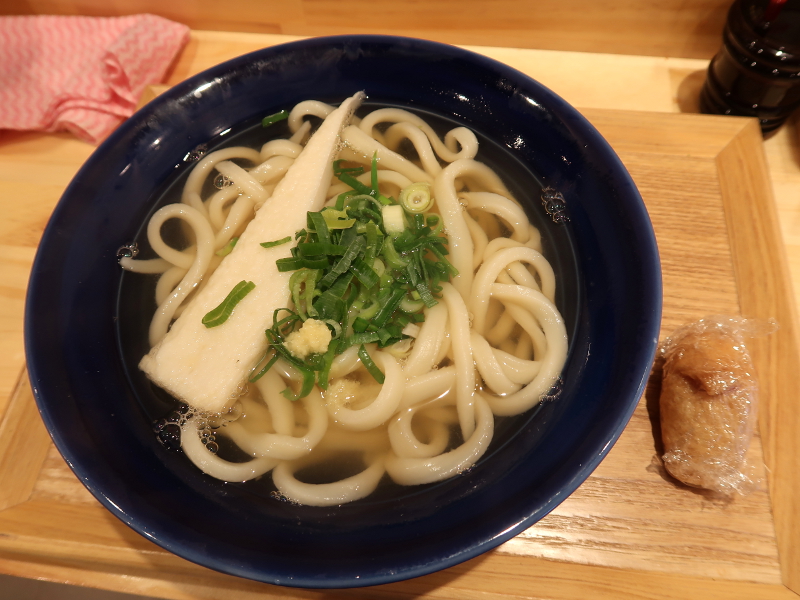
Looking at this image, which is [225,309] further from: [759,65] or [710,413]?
[759,65]

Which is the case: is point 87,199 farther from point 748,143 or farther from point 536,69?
point 748,143

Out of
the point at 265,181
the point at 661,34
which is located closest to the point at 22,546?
the point at 265,181

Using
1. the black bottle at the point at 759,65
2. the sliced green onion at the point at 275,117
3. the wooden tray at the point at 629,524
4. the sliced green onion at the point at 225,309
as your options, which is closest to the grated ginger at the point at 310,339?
the sliced green onion at the point at 225,309

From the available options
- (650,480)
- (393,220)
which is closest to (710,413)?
(650,480)

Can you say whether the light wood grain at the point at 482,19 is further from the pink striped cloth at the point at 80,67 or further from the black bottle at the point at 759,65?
the black bottle at the point at 759,65

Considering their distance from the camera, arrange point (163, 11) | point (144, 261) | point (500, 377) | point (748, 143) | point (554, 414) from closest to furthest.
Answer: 1. point (554, 414)
2. point (500, 377)
3. point (144, 261)
4. point (748, 143)
5. point (163, 11)

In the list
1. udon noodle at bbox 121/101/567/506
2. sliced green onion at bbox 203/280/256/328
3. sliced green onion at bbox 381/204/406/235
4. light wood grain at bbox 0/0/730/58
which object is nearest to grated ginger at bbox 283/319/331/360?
udon noodle at bbox 121/101/567/506

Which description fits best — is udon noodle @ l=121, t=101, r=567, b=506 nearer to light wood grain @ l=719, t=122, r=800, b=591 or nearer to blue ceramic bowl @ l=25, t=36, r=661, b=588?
blue ceramic bowl @ l=25, t=36, r=661, b=588
